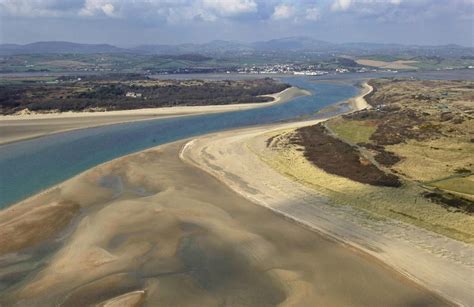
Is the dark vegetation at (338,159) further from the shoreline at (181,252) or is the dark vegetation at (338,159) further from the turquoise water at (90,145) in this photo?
the turquoise water at (90,145)

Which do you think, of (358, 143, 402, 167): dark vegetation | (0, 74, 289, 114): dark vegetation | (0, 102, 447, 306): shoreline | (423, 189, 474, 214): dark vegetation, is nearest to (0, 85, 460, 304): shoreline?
(0, 102, 447, 306): shoreline

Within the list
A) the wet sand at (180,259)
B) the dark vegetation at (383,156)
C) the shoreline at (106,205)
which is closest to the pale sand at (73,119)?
the shoreline at (106,205)

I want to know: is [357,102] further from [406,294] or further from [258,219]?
[406,294]

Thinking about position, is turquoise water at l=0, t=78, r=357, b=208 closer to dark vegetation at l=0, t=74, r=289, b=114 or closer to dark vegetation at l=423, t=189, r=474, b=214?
dark vegetation at l=0, t=74, r=289, b=114

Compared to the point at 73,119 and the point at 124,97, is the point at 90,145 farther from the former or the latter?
the point at 124,97

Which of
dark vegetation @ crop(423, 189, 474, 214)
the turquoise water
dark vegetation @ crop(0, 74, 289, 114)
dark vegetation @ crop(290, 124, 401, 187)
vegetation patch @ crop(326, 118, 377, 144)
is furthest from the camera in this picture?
dark vegetation @ crop(0, 74, 289, 114)

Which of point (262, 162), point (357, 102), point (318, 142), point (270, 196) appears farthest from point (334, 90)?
point (270, 196)
